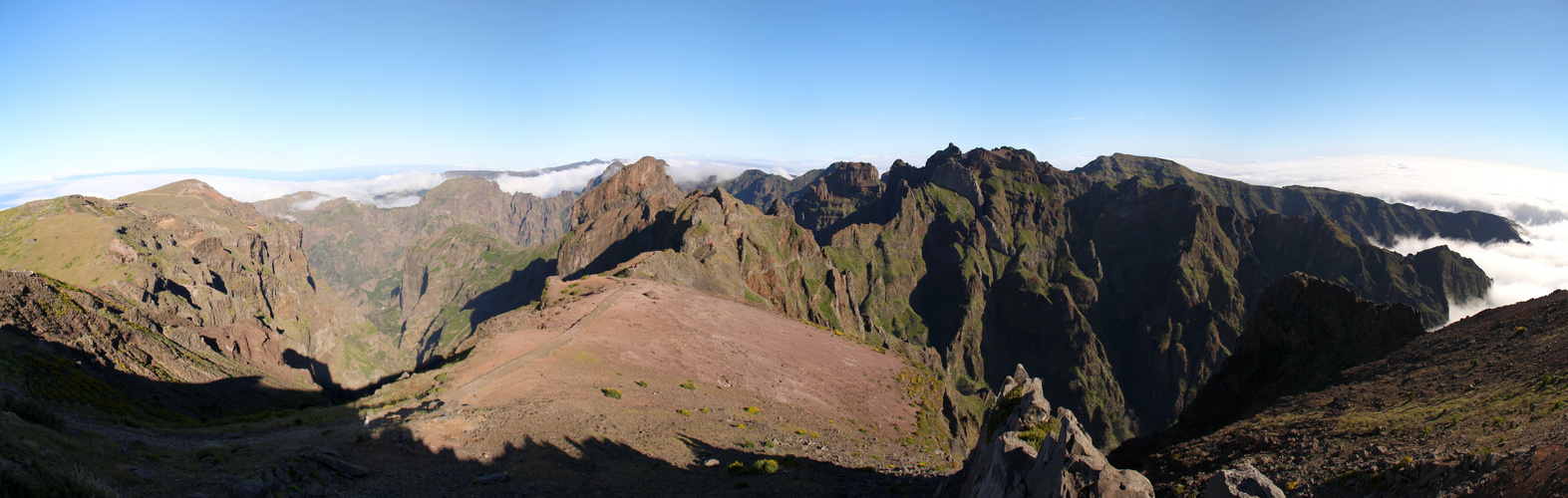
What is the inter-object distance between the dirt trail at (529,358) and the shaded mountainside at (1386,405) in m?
27.8

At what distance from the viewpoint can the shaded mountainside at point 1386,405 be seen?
1060cm

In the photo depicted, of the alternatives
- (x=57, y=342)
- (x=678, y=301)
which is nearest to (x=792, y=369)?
(x=678, y=301)

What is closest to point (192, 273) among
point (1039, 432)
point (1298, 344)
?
point (1039, 432)

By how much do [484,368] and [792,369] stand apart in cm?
2125

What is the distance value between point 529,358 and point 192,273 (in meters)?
110

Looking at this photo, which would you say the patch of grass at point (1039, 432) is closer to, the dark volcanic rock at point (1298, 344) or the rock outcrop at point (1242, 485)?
the dark volcanic rock at point (1298, 344)

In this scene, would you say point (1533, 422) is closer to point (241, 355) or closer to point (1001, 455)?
point (1001, 455)

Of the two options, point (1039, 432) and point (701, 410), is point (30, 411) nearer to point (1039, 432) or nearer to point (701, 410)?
point (701, 410)

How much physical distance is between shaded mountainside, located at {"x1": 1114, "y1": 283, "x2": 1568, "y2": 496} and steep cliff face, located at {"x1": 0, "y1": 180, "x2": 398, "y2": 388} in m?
66.5

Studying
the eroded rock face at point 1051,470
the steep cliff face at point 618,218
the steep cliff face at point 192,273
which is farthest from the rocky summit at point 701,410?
the steep cliff face at point 618,218

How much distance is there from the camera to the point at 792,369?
44.1 m

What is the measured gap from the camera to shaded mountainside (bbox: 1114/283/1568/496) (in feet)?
34.8

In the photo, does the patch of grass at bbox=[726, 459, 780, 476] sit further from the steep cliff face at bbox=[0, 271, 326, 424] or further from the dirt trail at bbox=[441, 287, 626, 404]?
the steep cliff face at bbox=[0, 271, 326, 424]

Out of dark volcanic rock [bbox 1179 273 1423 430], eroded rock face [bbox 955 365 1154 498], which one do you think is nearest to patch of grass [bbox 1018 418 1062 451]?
eroded rock face [bbox 955 365 1154 498]
